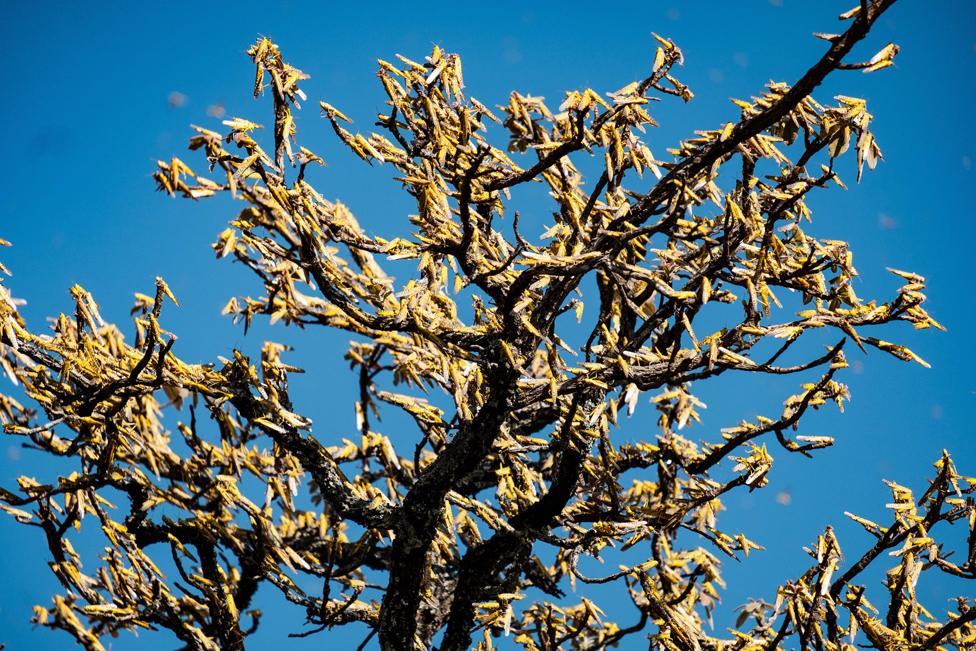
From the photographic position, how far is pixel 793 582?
14.9 ft

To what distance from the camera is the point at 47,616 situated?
6176 millimetres

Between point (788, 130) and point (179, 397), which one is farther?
point (179, 397)

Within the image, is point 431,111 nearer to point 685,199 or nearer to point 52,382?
point 685,199

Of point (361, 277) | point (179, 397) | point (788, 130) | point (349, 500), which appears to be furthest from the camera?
point (179, 397)

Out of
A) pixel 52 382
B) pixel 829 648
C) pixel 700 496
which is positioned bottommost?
pixel 829 648

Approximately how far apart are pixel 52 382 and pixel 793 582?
367cm

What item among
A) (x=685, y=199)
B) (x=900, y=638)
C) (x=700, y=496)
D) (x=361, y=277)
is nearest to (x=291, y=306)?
(x=361, y=277)

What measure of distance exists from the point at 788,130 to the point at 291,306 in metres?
2.19

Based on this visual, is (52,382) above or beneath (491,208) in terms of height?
beneath

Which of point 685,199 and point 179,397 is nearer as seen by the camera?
point 685,199

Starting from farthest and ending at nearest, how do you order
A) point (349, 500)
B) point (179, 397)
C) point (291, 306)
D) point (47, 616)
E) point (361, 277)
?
point (47, 616) → point (179, 397) → point (349, 500) → point (361, 277) → point (291, 306)

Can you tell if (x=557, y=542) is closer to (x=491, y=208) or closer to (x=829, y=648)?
(x=829, y=648)

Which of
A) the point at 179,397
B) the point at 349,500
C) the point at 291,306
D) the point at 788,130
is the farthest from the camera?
the point at 179,397

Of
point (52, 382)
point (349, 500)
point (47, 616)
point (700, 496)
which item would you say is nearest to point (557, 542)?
point (700, 496)
